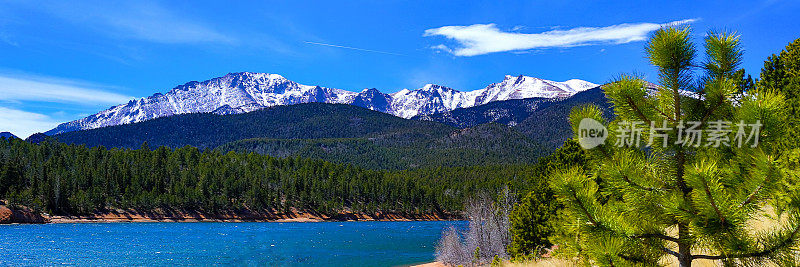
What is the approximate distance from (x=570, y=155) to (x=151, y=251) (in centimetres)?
4402

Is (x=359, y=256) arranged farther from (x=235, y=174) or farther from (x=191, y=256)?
(x=235, y=174)

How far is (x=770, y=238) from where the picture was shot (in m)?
6.11

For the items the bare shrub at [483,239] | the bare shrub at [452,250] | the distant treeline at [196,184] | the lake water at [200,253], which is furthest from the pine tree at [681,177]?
the distant treeline at [196,184]

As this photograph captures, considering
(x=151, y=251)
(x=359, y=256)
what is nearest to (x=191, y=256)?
(x=151, y=251)

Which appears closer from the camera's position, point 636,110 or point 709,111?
point 709,111

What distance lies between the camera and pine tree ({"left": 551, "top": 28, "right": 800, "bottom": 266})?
18.7 ft

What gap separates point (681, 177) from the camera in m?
6.86

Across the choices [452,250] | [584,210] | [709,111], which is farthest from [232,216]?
[709,111]

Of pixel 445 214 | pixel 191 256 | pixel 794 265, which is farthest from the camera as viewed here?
pixel 445 214

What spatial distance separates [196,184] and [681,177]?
15684 centimetres

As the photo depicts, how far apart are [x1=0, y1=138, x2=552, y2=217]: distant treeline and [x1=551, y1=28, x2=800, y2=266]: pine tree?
113327mm

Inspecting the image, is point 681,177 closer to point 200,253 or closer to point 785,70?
point 785,70

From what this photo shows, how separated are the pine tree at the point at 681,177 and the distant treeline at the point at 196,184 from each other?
372 ft

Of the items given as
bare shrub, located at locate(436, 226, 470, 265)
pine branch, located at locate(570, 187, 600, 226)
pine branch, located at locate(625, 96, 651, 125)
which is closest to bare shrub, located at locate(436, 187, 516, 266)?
bare shrub, located at locate(436, 226, 470, 265)
